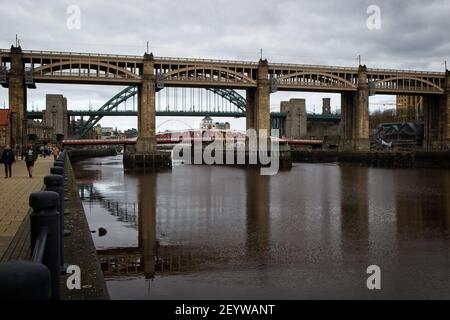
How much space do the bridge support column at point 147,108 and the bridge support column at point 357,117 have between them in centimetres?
3053

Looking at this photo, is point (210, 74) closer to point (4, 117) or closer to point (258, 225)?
point (4, 117)

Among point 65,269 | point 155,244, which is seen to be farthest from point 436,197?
point 65,269

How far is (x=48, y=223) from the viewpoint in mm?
4324

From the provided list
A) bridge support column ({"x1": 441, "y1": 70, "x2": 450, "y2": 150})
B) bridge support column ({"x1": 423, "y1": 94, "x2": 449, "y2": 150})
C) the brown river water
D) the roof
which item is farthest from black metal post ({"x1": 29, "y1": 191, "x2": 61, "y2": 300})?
bridge support column ({"x1": 423, "y1": 94, "x2": 449, "y2": 150})

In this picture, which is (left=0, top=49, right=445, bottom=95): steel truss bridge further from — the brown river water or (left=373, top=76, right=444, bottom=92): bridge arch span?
the brown river water

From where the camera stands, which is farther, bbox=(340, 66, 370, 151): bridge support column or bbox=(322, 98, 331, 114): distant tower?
bbox=(322, 98, 331, 114): distant tower

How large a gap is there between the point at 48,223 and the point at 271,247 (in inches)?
339

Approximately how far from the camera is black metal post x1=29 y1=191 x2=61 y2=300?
4125 mm

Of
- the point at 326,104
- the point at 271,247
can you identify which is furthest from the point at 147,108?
the point at 326,104

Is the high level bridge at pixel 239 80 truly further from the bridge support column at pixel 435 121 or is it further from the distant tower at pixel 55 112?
the distant tower at pixel 55 112

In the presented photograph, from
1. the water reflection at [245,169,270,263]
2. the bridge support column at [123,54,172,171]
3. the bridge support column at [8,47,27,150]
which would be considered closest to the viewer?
the water reflection at [245,169,270,263]

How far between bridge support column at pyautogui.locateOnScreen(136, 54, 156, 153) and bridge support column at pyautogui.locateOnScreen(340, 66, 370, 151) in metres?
30.5

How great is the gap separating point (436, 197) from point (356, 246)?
1487 cm

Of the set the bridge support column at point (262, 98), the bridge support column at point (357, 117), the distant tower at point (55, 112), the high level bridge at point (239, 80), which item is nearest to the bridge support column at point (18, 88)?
the high level bridge at point (239, 80)
